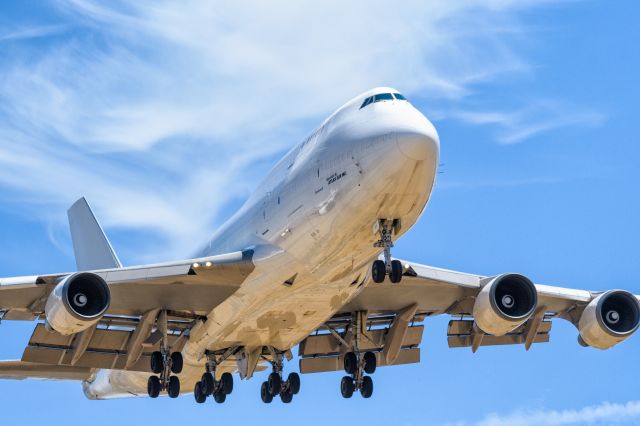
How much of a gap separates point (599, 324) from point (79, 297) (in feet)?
49.6

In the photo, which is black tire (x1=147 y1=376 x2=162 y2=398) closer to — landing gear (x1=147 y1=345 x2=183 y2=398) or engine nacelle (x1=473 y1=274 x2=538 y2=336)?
landing gear (x1=147 y1=345 x2=183 y2=398)

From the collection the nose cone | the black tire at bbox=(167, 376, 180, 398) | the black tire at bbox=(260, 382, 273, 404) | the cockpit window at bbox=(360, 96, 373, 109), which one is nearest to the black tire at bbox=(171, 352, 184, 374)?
the black tire at bbox=(167, 376, 180, 398)

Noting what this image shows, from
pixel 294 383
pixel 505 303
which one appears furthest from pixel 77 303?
pixel 505 303

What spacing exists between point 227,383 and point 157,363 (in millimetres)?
2800

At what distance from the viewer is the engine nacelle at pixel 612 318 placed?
112 feet

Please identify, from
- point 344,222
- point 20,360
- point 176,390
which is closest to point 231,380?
point 176,390

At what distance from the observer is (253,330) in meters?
32.3

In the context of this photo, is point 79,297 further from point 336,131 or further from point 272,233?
point 336,131

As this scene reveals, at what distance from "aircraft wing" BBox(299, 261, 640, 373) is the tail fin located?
963 cm

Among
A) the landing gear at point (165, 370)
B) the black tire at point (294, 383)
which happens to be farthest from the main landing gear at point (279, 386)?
the landing gear at point (165, 370)

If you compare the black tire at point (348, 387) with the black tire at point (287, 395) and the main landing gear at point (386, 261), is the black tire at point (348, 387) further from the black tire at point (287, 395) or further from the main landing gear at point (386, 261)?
the main landing gear at point (386, 261)

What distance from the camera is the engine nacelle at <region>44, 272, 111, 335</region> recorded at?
96.3 ft

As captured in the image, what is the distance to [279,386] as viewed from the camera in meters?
35.3

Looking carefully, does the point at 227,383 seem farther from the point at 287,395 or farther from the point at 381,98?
the point at 381,98
